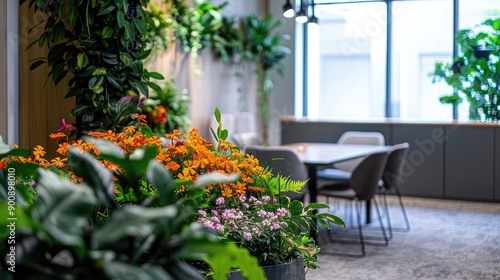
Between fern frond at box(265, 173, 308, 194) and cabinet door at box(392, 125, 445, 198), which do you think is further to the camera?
cabinet door at box(392, 125, 445, 198)

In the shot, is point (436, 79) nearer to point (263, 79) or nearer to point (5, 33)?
point (263, 79)

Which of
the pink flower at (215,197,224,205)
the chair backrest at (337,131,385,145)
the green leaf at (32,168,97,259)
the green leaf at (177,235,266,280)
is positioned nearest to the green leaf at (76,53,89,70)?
the pink flower at (215,197,224,205)

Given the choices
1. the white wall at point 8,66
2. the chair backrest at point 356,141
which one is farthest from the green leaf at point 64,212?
the chair backrest at point 356,141

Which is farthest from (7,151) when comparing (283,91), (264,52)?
(283,91)

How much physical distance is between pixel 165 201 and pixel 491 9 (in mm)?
8098

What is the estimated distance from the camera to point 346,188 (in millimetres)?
5633

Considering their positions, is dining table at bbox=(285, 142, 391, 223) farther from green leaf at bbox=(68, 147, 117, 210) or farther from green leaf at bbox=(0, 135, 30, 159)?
green leaf at bbox=(68, 147, 117, 210)

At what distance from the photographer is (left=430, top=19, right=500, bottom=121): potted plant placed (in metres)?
7.74

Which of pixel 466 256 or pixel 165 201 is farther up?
pixel 165 201

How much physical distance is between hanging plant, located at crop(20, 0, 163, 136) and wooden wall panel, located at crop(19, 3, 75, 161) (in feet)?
1.31

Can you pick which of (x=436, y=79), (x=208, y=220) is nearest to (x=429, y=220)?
(x=436, y=79)

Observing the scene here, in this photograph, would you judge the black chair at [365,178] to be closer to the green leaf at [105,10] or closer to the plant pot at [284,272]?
the green leaf at [105,10]

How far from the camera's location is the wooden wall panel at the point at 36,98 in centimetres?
497

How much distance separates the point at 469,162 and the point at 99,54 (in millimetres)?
4961
